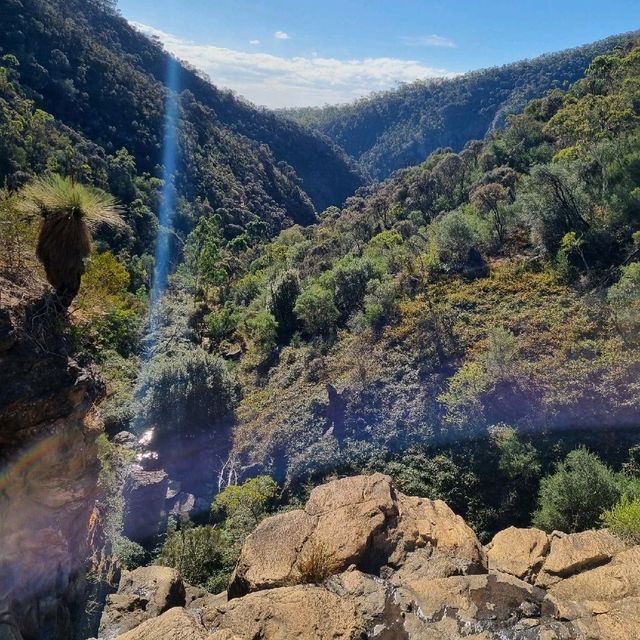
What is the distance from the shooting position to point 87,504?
897cm

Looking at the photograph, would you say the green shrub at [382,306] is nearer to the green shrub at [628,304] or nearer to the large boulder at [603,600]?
the green shrub at [628,304]

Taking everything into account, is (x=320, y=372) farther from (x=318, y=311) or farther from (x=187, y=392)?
(x=187, y=392)

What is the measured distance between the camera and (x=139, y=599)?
9156 mm

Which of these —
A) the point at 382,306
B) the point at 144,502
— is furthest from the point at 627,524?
the point at 382,306

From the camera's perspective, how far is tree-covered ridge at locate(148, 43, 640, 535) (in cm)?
1556

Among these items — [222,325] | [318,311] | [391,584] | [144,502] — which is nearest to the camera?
[391,584]

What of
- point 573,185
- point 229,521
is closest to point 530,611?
point 229,521

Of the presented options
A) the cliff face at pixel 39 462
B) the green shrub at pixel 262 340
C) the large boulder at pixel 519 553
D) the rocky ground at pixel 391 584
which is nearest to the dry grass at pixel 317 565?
the rocky ground at pixel 391 584

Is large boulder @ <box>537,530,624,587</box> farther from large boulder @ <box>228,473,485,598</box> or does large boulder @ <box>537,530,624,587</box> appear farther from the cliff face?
the cliff face

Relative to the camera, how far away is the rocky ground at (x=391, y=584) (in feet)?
19.7

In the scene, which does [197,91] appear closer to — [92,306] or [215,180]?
[215,180]

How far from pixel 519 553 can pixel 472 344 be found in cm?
1338

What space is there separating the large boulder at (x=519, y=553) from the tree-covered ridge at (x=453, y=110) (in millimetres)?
159339

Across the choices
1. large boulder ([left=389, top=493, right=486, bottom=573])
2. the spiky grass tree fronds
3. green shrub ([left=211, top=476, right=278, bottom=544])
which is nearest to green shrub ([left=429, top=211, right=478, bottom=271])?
green shrub ([left=211, top=476, right=278, bottom=544])
